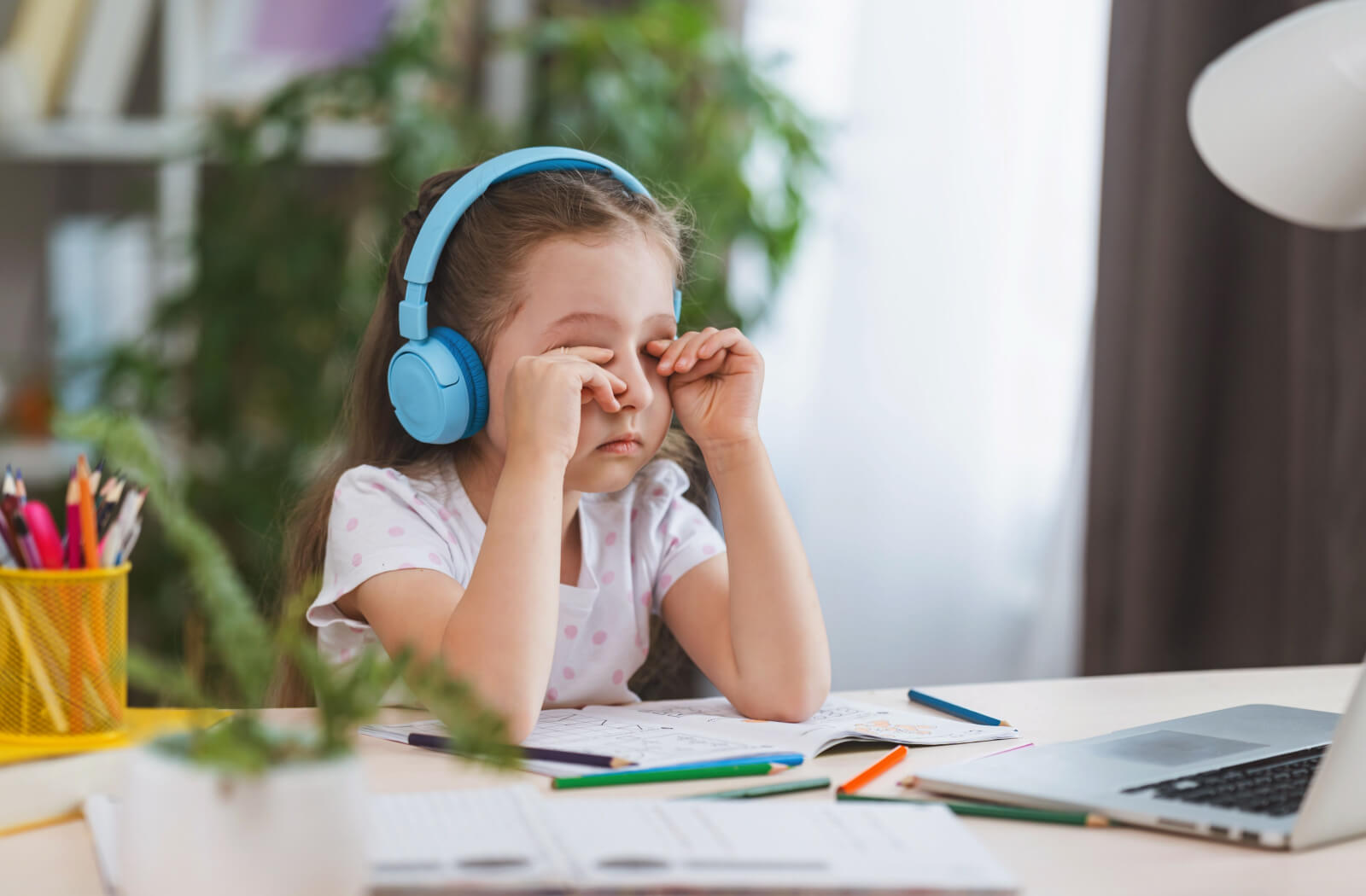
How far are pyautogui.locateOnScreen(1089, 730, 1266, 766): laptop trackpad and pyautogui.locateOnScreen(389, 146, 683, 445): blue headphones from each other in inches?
19.7

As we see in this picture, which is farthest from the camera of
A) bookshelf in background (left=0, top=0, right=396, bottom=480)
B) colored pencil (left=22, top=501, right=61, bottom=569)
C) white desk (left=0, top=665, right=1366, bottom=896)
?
bookshelf in background (left=0, top=0, right=396, bottom=480)

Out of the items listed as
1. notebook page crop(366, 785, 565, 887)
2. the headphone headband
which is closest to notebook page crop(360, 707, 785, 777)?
notebook page crop(366, 785, 565, 887)

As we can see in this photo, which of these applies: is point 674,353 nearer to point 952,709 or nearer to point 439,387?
point 439,387

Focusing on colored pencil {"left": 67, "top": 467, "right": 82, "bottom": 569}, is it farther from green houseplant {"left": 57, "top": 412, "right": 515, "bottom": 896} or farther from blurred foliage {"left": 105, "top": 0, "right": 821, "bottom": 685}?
blurred foliage {"left": 105, "top": 0, "right": 821, "bottom": 685}

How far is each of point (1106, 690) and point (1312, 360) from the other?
2.36ft

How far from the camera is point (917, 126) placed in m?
1.91

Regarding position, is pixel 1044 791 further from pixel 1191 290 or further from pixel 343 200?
pixel 343 200

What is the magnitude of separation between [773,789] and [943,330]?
134 centimetres

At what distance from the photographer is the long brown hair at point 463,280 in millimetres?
999

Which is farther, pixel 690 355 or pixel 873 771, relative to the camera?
pixel 690 355

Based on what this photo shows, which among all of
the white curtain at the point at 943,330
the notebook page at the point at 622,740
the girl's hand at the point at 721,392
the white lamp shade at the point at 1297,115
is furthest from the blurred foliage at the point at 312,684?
the white curtain at the point at 943,330

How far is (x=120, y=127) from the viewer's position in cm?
214

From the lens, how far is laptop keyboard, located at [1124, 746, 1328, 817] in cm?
62

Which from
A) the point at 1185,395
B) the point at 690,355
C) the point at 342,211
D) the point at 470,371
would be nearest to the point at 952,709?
the point at 690,355
